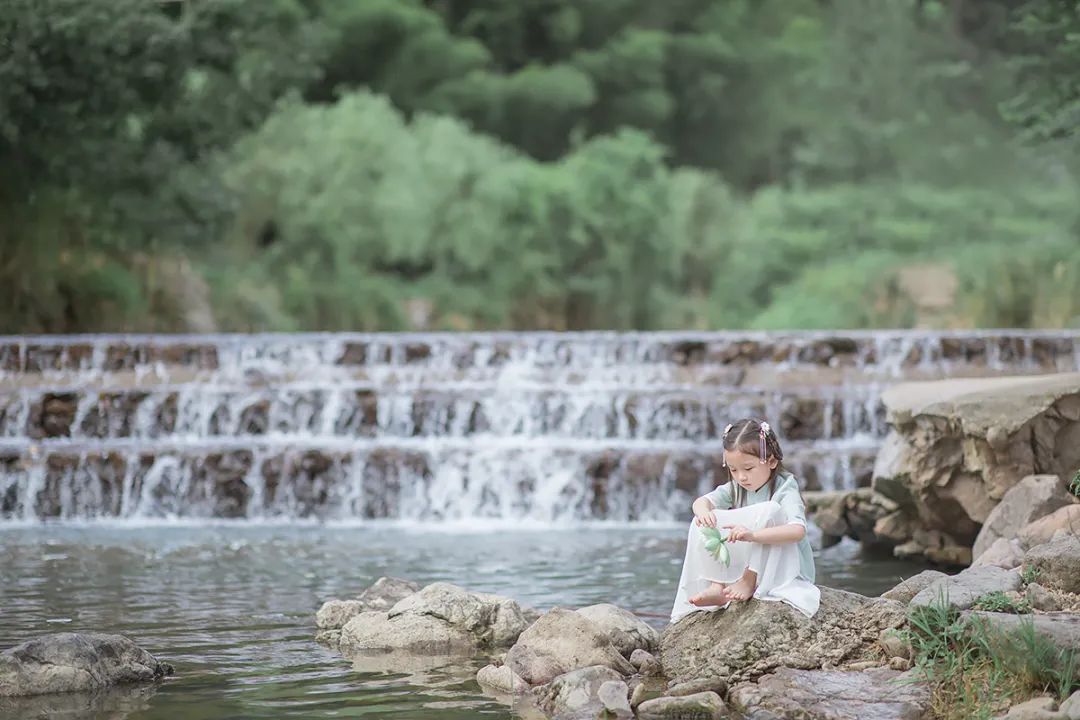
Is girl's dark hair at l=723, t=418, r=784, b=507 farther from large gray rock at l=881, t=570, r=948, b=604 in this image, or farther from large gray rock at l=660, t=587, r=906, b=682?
large gray rock at l=881, t=570, r=948, b=604

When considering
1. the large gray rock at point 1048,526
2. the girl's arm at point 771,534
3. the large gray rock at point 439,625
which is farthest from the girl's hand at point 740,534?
the large gray rock at point 1048,526

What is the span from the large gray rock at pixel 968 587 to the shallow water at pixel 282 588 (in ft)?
5.32

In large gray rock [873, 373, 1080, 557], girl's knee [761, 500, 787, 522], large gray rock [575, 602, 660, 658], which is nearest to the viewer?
girl's knee [761, 500, 787, 522]

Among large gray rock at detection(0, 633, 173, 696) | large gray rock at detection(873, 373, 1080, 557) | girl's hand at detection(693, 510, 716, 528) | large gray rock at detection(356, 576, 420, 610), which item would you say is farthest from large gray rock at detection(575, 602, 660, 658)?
large gray rock at detection(873, 373, 1080, 557)

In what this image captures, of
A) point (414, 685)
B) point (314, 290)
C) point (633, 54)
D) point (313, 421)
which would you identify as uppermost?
point (633, 54)

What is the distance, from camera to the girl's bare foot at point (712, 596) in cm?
611

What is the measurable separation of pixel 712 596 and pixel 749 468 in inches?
19.1

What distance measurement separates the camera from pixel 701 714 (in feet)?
18.5

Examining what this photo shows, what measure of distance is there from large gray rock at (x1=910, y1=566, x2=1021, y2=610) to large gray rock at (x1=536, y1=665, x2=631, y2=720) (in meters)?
1.14

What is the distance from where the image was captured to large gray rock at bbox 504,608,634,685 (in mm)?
6430

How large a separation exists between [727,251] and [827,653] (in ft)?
70.5

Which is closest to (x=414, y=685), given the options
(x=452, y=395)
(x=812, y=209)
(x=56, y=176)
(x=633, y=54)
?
(x=452, y=395)

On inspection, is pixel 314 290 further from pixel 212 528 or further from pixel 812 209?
pixel 212 528

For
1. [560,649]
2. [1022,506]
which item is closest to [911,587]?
[560,649]
